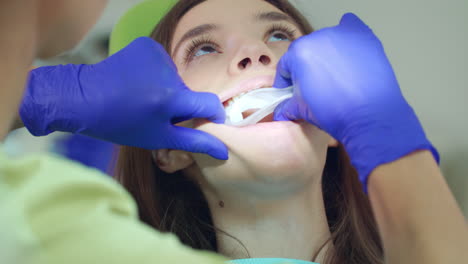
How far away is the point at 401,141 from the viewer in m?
0.87

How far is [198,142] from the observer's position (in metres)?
1.12

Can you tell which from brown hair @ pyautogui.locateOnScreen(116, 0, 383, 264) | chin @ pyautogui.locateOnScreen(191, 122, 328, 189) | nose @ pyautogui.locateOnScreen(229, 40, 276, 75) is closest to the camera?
chin @ pyautogui.locateOnScreen(191, 122, 328, 189)

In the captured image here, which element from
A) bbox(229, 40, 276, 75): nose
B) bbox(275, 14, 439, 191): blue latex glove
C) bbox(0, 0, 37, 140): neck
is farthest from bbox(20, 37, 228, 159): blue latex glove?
bbox(0, 0, 37, 140): neck

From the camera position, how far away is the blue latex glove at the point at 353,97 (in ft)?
2.91

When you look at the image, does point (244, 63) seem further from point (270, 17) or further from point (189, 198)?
point (189, 198)

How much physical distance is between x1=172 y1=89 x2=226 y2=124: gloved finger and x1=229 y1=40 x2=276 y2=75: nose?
97 millimetres

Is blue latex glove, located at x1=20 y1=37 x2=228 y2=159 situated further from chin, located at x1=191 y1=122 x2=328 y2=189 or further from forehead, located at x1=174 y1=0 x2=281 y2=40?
forehead, located at x1=174 y1=0 x2=281 y2=40

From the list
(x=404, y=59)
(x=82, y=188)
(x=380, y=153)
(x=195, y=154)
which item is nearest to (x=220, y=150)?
(x=195, y=154)

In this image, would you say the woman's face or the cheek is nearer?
the woman's face

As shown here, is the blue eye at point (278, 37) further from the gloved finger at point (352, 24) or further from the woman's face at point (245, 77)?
the gloved finger at point (352, 24)

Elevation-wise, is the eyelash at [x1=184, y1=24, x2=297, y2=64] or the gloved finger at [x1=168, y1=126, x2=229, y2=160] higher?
the eyelash at [x1=184, y1=24, x2=297, y2=64]

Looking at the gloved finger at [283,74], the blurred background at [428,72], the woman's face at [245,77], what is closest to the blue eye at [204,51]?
the woman's face at [245,77]

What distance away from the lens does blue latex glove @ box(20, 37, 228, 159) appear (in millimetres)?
1108

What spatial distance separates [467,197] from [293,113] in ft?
3.11
